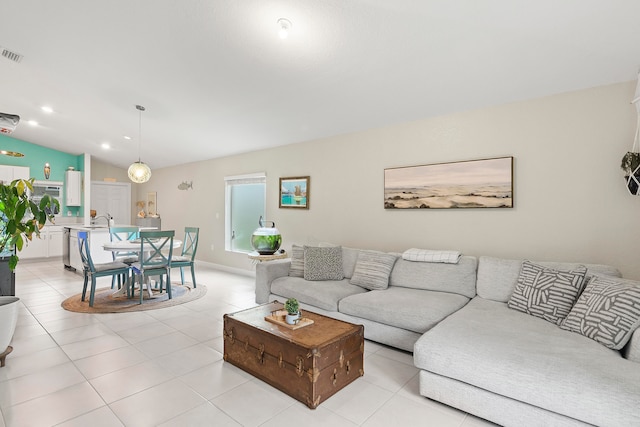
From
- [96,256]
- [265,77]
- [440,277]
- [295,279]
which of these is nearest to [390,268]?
[440,277]

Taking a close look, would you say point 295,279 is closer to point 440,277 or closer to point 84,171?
point 440,277

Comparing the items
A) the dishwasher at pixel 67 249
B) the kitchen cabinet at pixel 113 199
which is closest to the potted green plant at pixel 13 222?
the dishwasher at pixel 67 249

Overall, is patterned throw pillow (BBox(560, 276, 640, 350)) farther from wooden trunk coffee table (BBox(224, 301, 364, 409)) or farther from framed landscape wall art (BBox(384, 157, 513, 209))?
wooden trunk coffee table (BBox(224, 301, 364, 409))

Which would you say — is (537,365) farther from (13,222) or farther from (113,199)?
(113,199)

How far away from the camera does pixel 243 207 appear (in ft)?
20.3

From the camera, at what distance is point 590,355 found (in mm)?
1775

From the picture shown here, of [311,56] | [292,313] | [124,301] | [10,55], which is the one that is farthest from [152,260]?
[311,56]

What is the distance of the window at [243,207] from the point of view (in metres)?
5.86

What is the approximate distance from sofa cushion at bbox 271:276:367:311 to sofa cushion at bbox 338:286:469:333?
0.47 feet

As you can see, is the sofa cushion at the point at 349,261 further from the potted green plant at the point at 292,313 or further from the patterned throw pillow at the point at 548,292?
the patterned throw pillow at the point at 548,292

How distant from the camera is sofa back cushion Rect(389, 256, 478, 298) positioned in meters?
3.06

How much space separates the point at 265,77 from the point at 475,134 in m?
2.26

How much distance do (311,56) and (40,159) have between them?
25.9 feet

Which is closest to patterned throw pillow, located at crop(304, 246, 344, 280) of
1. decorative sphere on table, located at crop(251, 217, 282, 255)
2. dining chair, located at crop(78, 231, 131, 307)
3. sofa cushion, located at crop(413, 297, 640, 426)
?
decorative sphere on table, located at crop(251, 217, 282, 255)
